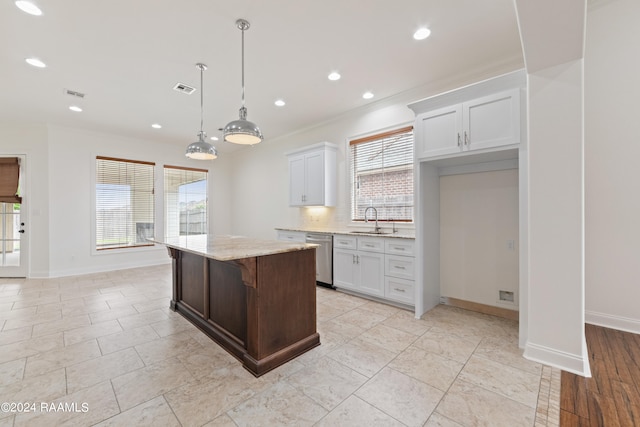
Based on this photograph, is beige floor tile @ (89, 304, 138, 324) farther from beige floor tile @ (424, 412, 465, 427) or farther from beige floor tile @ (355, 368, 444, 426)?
beige floor tile @ (424, 412, 465, 427)

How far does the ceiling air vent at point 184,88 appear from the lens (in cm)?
377

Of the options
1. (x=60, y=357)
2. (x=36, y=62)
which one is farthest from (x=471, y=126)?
(x=36, y=62)

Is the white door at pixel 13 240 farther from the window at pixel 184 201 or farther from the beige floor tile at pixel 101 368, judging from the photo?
the beige floor tile at pixel 101 368

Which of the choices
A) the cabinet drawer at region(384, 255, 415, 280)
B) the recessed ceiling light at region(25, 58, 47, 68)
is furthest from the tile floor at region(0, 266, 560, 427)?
the recessed ceiling light at region(25, 58, 47, 68)

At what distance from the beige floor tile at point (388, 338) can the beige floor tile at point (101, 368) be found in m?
2.04

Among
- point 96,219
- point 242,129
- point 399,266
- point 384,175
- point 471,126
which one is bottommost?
point 399,266

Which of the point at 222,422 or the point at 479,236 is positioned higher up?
the point at 479,236

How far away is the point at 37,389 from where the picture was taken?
196 centimetres

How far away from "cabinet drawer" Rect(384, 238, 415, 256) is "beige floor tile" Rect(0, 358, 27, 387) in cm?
363

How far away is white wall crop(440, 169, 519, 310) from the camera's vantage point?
10.3ft

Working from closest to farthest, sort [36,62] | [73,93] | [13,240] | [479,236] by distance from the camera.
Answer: [36,62] → [479,236] → [73,93] → [13,240]

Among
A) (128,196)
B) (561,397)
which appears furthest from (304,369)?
(128,196)

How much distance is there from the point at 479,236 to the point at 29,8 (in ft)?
16.4

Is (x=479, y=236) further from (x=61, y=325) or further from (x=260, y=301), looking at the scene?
(x=61, y=325)
